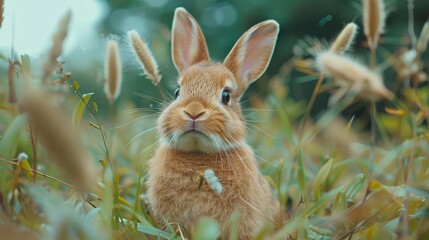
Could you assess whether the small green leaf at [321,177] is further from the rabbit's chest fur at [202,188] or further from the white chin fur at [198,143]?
the white chin fur at [198,143]

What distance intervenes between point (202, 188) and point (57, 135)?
0.97m

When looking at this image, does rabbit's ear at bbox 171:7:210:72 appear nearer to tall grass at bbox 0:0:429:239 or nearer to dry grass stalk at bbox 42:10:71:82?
tall grass at bbox 0:0:429:239

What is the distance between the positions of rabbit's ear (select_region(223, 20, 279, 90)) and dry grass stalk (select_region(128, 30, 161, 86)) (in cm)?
31

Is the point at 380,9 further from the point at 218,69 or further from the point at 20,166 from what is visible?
the point at 20,166

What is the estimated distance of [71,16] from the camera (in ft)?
3.77

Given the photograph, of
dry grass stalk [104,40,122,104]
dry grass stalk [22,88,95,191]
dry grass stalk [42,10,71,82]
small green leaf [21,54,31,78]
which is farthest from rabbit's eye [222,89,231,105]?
dry grass stalk [22,88,95,191]

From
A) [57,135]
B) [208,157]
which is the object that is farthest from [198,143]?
[57,135]

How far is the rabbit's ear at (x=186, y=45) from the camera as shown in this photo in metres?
2.03

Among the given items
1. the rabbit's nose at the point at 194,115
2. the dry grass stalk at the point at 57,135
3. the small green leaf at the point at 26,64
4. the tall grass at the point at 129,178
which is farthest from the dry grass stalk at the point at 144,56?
the dry grass stalk at the point at 57,135

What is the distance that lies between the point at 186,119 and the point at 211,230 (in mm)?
634

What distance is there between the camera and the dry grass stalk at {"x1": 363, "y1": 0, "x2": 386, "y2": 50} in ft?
5.31

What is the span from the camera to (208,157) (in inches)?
66.3

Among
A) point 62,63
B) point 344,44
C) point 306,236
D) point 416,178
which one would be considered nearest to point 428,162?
point 416,178

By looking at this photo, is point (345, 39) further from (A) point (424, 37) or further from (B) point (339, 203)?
(B) point (339, 203)
